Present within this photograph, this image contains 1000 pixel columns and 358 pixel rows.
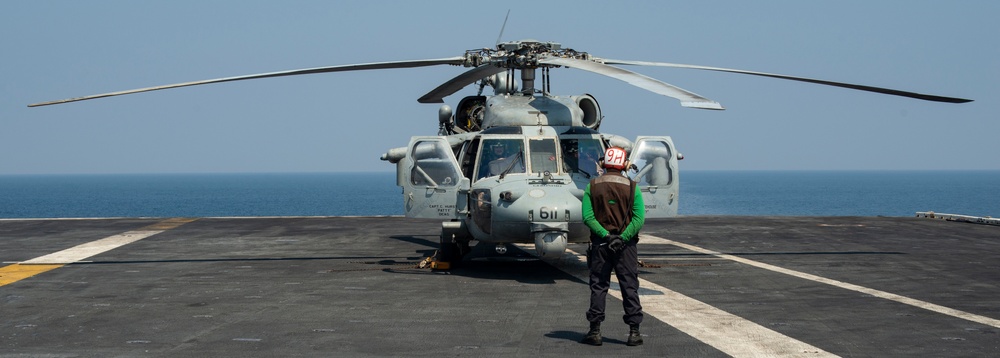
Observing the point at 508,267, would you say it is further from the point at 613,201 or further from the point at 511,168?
the point at 613,201

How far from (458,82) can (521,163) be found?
3072 mm

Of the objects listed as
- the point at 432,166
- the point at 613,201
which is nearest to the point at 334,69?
the point at 432,166

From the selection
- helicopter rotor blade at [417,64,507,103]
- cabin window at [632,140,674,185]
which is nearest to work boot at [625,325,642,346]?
cabin window at [632,140,674,185]

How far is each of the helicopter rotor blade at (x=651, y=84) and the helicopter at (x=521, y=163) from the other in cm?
8

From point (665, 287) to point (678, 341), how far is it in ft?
14.0

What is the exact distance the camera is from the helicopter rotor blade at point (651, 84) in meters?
11.7

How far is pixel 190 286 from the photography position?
14.5 meters

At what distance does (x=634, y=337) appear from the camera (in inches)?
382

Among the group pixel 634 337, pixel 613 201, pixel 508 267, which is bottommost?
pixel 508 267

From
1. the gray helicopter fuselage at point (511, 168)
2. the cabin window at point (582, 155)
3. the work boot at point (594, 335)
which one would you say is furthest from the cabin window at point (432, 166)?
the work boot at point (594, 335)

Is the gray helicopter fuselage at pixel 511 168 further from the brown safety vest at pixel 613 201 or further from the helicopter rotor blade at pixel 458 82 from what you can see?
the brown safety vest at pixel 613 201

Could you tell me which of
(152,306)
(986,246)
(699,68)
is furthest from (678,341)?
(986,246)

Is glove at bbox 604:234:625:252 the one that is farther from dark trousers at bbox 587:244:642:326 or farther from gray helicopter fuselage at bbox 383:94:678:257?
gray helicopter fuselage at bbox 383:94:678:257

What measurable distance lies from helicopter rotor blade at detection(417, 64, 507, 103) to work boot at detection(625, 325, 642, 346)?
7.75 m
